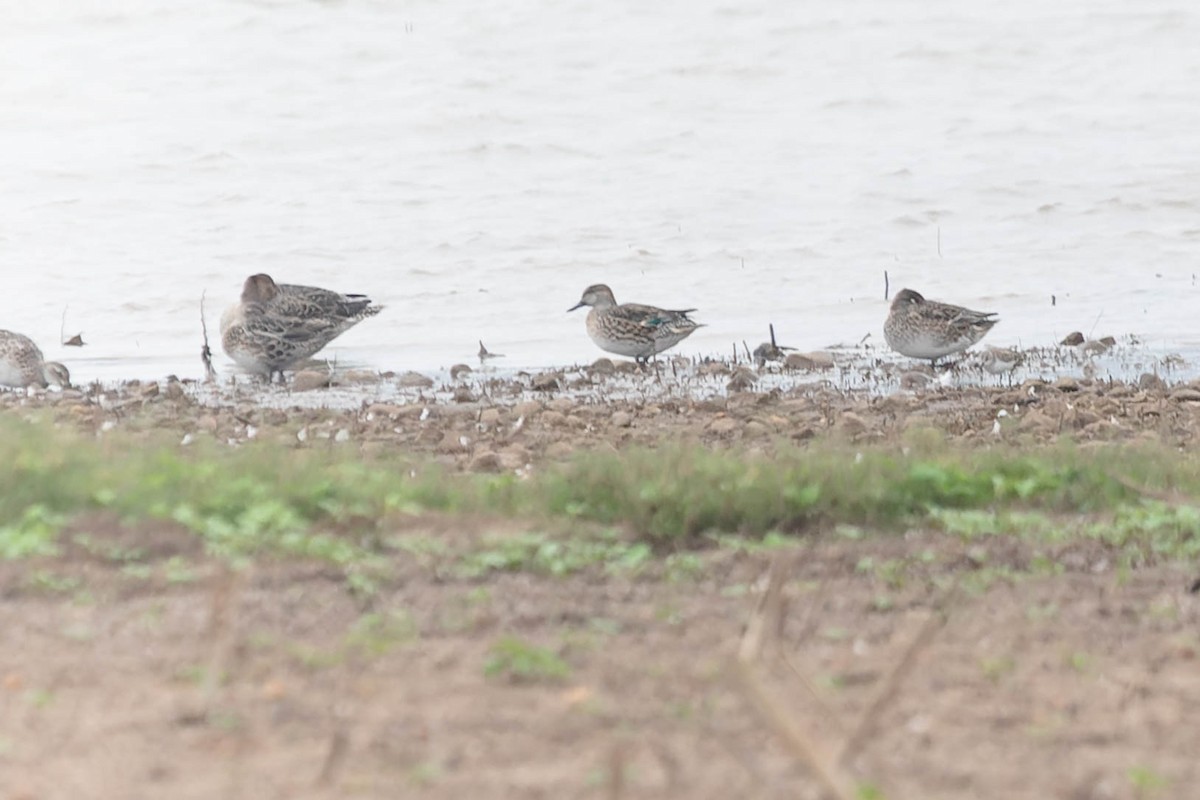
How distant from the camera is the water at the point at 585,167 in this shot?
17562mm

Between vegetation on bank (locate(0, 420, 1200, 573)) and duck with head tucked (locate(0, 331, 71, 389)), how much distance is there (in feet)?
18.4

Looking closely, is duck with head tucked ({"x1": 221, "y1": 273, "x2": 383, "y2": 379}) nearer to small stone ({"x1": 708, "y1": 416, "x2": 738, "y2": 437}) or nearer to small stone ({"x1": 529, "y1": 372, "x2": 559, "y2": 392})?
small stone ({"x1": 529, "y1": 372, "x2": 559, "y2": 392})

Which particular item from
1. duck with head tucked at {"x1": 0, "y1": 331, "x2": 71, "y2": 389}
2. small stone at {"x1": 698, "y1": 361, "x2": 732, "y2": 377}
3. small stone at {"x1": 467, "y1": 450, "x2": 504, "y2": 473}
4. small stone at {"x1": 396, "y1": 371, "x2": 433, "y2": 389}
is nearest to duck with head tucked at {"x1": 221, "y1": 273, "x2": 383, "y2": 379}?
small stone at {"x1": 396, "y1": 371, "x2": 433, "y2": 389}

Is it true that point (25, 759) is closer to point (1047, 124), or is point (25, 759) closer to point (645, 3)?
point (1047, 124)

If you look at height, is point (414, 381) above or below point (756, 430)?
above

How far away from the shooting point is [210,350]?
15109mm

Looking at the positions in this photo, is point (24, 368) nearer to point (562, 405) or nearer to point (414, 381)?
point (414, 381)

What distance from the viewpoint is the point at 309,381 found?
13094mm

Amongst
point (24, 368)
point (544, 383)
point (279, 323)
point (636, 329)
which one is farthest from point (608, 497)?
point (24, 368)

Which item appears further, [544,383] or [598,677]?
[544,383]

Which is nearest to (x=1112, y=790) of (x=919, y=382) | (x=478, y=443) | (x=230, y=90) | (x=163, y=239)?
(x=478, y=443)

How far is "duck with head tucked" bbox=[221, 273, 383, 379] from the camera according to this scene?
543 inches

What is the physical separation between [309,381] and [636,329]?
263 centimetres

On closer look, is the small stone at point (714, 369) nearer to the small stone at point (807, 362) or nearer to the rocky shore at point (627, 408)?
the rocky shore at point (627, 408)
